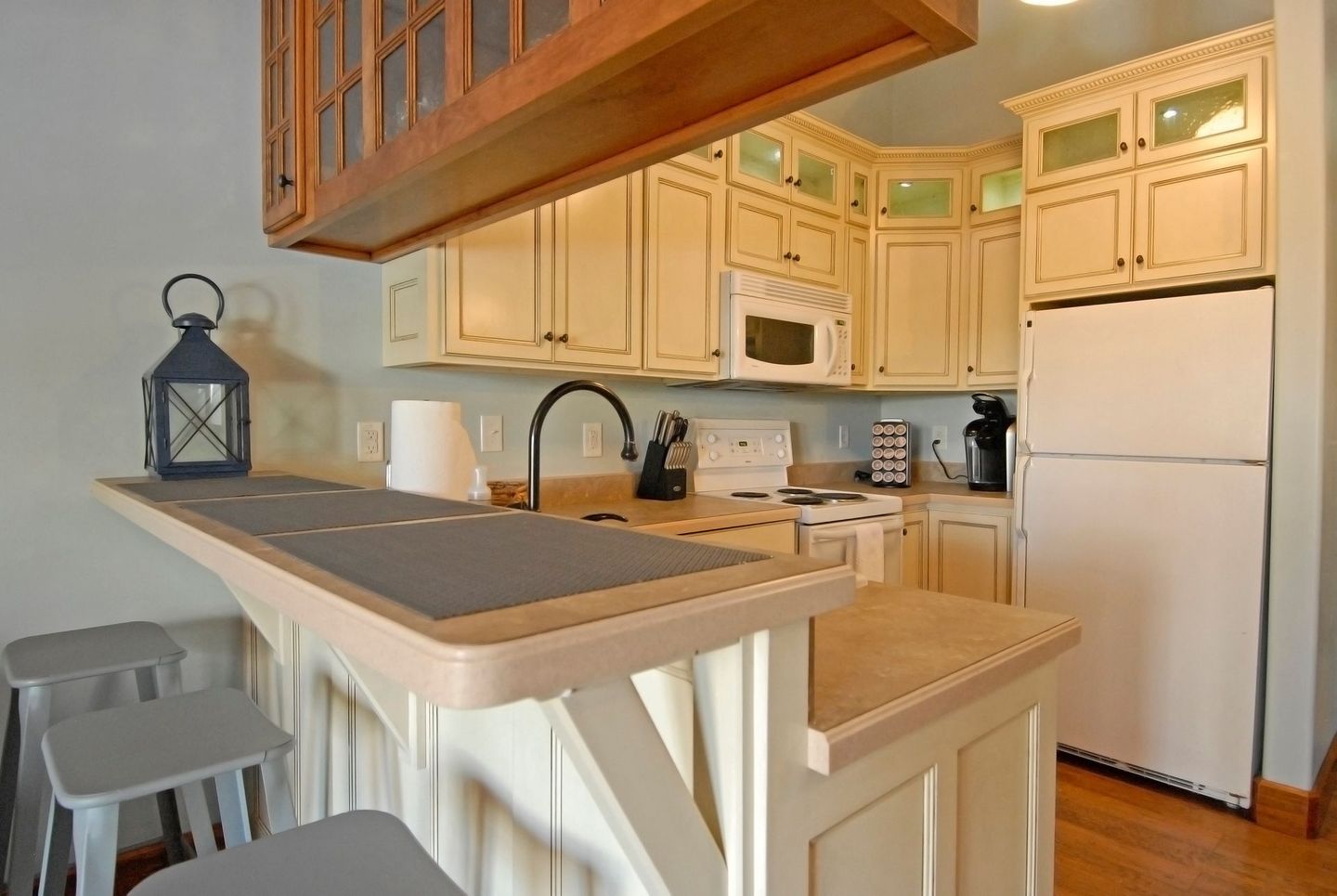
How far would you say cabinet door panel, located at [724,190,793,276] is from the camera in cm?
274

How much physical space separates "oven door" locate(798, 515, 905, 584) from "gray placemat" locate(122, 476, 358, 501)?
5.08 ft

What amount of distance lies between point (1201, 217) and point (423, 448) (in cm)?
245

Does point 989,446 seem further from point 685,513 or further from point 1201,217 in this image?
point 685,513

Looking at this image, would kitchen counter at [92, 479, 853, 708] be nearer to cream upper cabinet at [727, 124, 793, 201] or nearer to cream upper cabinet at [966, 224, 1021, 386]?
cream upper cabinet at [727, 124, 793, 201]

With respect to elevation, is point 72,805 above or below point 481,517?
below

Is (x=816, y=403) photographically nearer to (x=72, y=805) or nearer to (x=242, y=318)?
(x=242, y=318)

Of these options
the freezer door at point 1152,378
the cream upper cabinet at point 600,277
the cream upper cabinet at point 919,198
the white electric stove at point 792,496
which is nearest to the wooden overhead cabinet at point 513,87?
the cream upper cabinet at point 600,277

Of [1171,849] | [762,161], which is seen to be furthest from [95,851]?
[762,161]

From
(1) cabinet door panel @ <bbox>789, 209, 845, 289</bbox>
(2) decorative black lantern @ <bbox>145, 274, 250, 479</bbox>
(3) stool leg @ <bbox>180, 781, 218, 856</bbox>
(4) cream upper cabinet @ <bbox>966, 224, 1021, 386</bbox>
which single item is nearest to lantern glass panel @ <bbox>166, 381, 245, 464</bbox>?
(2) decorative black lantern @ <bbox>145, 274, 250, 479</bbox>

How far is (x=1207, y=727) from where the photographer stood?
2293 millimetres

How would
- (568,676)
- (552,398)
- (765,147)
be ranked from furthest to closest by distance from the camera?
(765,147) → (552,398) → (568,676)

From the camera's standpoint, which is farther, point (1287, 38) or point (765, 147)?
point (765, 147)

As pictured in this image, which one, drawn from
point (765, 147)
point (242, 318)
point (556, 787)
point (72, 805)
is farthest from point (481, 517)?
point (765, 147)

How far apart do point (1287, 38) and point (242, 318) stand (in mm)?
2978
